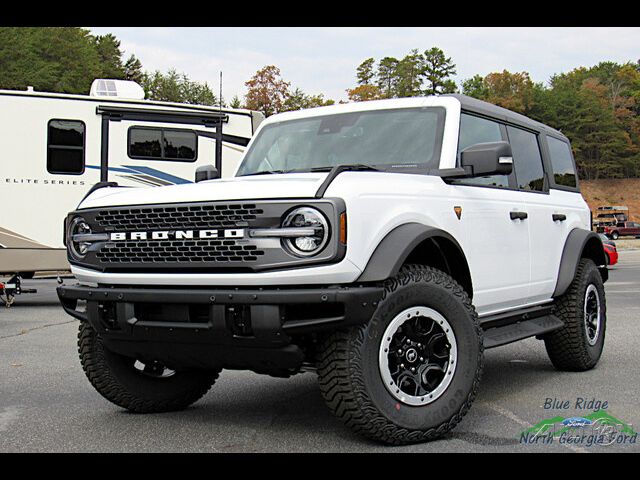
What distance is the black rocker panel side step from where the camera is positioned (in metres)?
5.48

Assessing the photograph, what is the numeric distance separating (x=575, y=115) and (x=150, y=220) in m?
111

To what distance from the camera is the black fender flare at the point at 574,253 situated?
6.66 m

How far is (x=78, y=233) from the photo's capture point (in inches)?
199

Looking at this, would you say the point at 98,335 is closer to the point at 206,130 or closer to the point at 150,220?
the point at 150,220

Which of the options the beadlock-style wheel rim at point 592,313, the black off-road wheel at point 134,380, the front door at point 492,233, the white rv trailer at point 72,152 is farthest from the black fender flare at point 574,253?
the white rv trailer at point 72,152

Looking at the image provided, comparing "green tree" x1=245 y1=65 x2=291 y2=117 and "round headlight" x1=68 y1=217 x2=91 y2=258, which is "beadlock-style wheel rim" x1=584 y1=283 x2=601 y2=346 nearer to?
"round headlight" x1=68 y1=217 x2=91 y2=258

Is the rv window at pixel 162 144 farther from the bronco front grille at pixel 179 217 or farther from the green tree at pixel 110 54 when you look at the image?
the green tree at pixel 110 54

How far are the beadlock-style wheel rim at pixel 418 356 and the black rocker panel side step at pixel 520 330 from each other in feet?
2.03

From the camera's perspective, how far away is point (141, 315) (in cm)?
455

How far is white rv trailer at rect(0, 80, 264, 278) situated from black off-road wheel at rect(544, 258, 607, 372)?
854cm

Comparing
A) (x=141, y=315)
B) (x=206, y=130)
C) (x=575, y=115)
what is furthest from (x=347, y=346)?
(x=575, y=115)

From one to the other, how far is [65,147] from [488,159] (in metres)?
9.94

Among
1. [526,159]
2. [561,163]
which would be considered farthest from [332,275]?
[561,163]
